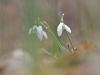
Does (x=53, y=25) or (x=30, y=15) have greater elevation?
(x=53, y=25)

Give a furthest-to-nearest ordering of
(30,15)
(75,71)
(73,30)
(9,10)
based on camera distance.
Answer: (9,10), (73,30), (30,15), (75,71)

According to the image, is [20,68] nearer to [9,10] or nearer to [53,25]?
[53,25]

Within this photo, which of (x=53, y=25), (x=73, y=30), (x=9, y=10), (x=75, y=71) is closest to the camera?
(x=75, y=71)

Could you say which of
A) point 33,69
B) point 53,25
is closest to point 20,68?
point 33,69

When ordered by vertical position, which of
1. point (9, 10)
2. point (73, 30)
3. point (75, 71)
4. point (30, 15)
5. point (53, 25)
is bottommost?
point (75, 71)

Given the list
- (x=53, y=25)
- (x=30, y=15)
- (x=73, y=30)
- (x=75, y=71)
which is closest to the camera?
(x=75, y=71)

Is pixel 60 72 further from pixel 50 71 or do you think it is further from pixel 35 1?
pixel 35 1

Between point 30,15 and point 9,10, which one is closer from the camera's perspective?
point 30,15

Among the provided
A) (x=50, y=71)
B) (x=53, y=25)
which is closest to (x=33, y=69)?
(x=50, y=71)

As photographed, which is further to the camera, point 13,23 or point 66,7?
point 66,7
